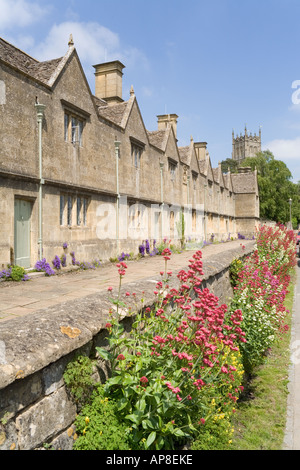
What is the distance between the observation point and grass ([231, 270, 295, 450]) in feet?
13.3

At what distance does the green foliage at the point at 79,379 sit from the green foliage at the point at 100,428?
101 millimetres

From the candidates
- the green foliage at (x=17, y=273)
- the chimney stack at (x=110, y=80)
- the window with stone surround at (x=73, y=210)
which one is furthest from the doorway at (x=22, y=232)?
the chimney stack at (x=110, y=80)

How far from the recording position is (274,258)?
1241cm

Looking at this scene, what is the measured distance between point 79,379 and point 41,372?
418 mm

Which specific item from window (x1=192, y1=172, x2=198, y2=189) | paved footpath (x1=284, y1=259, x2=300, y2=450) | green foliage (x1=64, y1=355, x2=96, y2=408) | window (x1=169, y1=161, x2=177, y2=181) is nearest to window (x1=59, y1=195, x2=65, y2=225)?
paved footpath (x1=284, y1=259, x2=300, y2=450)

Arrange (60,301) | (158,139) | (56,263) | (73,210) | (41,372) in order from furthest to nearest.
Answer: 1. (158,139)
2. (73,210)
3. (56,263)
4. (60,301)
5. (41,372)

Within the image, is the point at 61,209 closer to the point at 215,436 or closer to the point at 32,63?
the point at 32,63

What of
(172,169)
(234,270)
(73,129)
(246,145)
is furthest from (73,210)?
(246,145)

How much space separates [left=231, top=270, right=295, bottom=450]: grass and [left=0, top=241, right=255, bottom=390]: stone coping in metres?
2.28

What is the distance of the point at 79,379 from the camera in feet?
9.23

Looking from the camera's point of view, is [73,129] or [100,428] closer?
[100,428]

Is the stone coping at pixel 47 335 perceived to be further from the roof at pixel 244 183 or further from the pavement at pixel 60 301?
the roof at pixel 244 183

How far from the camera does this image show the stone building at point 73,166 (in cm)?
891

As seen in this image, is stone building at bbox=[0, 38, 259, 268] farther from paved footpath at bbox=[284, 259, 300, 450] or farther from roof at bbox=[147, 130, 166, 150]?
paved footpath at bbox=[284, 259, 300, 450]
